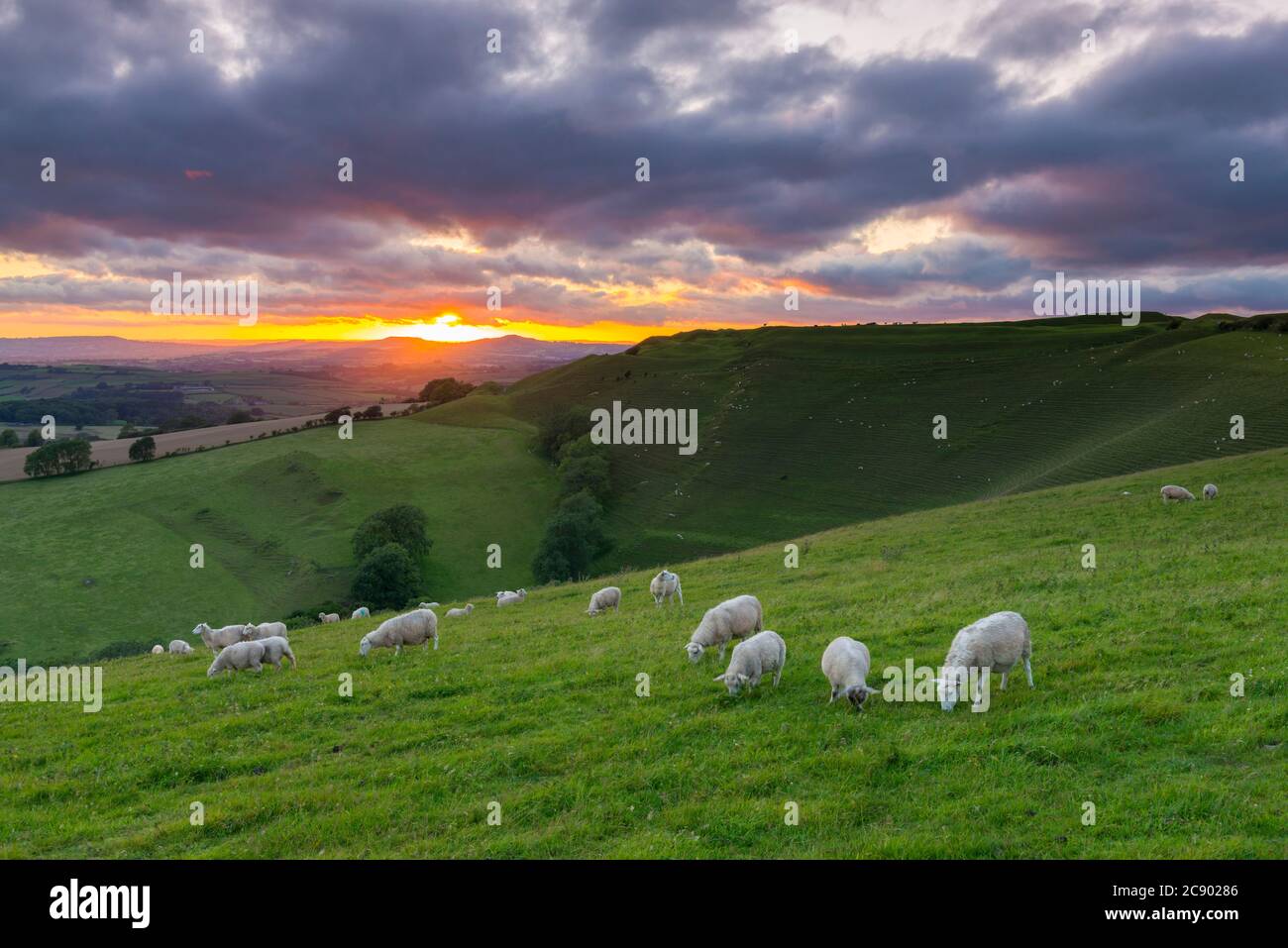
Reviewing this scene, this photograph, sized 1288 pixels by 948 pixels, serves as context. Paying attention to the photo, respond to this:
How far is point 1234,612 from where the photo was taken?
16250 mm

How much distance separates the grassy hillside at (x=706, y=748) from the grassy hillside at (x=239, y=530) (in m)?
56.4

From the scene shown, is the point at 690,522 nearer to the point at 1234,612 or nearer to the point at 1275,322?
the point at 1234,612

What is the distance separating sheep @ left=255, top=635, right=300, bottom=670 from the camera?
20484 mm

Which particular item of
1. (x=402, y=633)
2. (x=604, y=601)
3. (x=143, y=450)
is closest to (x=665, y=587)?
(x=604, y=601)

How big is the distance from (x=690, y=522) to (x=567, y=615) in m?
58.4

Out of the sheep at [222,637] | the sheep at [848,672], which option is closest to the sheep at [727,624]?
the sheep at [848,672]

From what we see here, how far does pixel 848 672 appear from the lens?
13.6 m

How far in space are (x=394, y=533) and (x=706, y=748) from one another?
245 ft

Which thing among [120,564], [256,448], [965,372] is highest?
[965,372]

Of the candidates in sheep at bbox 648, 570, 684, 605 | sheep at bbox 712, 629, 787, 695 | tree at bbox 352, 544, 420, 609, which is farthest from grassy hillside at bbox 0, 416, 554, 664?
sheep at bbox 712, 629, 787, 695

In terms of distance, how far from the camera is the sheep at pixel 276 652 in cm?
2048

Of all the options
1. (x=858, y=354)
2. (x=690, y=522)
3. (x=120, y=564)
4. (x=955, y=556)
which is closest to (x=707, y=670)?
(x=955, y=556)

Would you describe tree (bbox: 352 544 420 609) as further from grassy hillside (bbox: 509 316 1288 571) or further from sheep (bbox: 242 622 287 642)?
sheep (bbox: 242 622 287 642)

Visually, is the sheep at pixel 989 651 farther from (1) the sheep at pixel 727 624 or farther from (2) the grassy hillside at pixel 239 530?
(2) the grassy hillside at pixel 239 530
